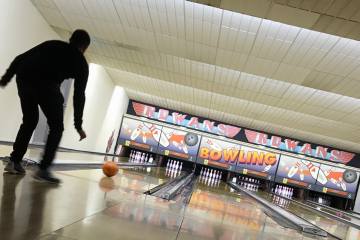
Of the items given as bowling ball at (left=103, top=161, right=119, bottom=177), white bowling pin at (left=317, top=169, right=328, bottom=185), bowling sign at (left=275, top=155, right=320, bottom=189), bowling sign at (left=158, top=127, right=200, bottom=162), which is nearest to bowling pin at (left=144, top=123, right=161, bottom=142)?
bowling sign at (left=158, top=127, right=200, bottom=162)

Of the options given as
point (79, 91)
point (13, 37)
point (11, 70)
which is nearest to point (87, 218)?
point (79, 91)

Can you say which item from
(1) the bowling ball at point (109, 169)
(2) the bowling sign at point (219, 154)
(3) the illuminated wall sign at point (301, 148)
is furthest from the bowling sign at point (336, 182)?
(1) the bowling ball at point (109, 169)

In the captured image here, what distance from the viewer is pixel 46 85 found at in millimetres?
2777

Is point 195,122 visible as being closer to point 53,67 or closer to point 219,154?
point 219,154

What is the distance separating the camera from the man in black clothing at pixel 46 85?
2762mm

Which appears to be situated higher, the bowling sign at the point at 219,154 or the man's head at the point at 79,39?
the man's head at the point at 79,39

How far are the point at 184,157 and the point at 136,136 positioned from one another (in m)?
1.95

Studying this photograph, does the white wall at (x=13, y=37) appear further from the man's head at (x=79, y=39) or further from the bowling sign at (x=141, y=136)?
the bowling sign at (x=141, y=136)

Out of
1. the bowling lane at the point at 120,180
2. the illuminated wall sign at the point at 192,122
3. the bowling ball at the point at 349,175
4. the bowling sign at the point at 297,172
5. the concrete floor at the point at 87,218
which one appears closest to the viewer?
the concrete floor at the point at 87,218

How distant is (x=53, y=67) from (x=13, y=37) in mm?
4824

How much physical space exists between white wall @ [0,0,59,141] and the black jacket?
4207 mm

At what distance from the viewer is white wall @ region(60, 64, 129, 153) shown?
37.4 ft

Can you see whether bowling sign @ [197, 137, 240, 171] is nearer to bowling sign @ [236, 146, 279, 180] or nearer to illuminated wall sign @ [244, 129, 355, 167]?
bowling sign @ [236, 146, 279, 180]

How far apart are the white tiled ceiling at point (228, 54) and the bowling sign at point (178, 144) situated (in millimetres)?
3204
